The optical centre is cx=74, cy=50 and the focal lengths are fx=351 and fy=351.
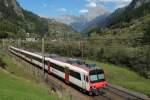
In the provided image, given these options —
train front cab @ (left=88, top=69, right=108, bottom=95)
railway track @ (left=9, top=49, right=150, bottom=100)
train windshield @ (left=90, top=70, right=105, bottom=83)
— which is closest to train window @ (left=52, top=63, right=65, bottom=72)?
railway track @ (left=9, top=49, right=150, bottom=100)

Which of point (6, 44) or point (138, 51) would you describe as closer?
point (138, 51)

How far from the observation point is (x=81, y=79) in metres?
40.7

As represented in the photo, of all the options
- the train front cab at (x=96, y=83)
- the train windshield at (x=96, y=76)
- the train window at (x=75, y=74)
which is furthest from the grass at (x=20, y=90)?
the train window at (x=75, y=74)

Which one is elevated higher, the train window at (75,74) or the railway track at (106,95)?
the train window at (75,74)

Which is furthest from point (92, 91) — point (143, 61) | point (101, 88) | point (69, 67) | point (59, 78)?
point (143, 61)

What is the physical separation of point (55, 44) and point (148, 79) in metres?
56.3

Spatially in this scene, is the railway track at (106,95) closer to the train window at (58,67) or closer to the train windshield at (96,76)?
the train windshield at (96,76)

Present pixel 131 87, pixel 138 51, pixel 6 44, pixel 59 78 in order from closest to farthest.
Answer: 1. pixel 131 87
2. pixel 59 78
3. pixel 138 51
4. pixel 6 44

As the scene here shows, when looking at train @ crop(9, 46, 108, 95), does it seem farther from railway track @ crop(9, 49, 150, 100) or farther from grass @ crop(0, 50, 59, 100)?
grass @ crop(0, 50, 59, 100)

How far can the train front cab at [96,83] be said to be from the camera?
38.9 metres

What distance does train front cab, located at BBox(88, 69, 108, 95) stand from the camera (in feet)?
128

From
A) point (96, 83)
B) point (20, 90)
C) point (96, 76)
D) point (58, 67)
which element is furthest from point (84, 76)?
point (20, 90)

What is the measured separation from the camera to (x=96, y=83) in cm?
3931

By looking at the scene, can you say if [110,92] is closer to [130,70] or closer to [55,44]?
[130,70]
